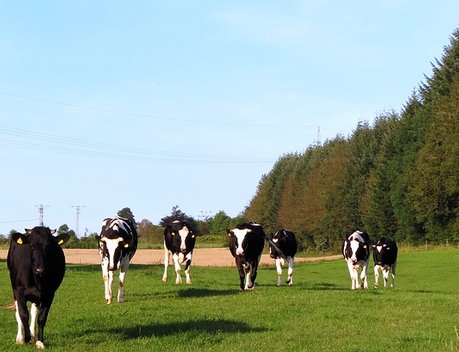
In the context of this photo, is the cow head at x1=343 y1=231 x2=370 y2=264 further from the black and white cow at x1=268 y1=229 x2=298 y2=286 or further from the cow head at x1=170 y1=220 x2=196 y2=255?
the cow head at x1=170 y1=220 x2=196 y2=255

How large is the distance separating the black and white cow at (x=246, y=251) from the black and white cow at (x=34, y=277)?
470 inches

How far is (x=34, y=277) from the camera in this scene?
43.4 ft

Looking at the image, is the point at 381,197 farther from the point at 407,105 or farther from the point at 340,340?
the point at 340,340

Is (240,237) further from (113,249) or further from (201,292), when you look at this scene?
(113,249)

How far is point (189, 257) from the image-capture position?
93.2 ft

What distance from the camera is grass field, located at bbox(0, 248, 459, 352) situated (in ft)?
44.0

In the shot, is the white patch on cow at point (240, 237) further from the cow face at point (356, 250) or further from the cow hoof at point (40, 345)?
the cow hoof at point (40, 345)

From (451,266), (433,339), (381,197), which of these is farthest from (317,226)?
(433,339)

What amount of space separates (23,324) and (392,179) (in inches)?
3015

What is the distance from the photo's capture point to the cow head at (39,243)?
1306cm

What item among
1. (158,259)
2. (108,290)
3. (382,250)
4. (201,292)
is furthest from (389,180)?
(108,290)

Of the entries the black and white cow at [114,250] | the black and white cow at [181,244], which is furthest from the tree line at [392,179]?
the black and white cow at [114,250]

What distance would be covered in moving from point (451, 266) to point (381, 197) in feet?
121

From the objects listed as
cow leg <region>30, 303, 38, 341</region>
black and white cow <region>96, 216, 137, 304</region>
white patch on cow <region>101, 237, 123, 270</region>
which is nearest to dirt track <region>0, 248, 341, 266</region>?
black and white cow <region>96, 216, 137, 304</region>
